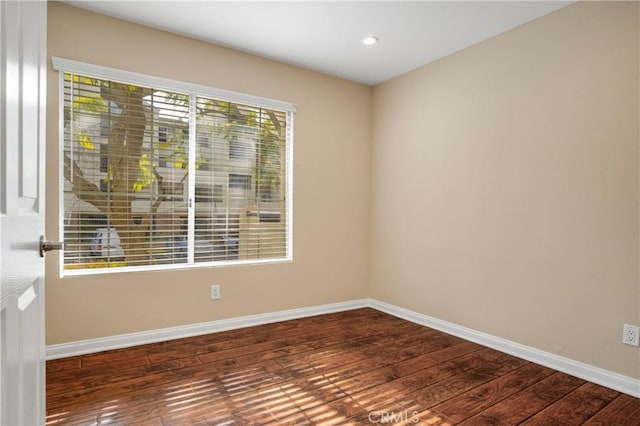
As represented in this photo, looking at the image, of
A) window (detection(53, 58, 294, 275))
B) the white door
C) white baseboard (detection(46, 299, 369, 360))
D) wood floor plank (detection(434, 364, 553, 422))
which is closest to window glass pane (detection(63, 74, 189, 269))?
window (detection(53, 58, 294, 275))

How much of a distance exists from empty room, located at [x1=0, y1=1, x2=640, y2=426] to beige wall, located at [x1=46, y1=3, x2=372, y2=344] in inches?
0.7

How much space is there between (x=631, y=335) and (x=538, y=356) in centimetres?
61

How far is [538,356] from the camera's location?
2.66 meters

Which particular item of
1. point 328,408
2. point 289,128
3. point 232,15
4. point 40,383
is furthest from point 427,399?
point 232,15

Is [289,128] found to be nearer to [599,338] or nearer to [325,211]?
[325,211]

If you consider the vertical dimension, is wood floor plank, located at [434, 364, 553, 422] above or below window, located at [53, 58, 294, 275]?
below

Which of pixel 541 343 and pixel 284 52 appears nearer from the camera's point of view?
pixel 541 343

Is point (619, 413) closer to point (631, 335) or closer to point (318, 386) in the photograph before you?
point (631, 335)

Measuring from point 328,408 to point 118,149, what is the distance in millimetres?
2412

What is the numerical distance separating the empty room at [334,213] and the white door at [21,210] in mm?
1197

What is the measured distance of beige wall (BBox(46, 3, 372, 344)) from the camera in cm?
264

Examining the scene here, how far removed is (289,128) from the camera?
367cm

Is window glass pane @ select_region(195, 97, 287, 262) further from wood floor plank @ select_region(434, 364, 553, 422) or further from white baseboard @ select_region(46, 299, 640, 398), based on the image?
wood floor plank @ select_region(434, 364, 553, 422)

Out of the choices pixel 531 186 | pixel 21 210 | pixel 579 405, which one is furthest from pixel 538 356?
pixel 21 210
